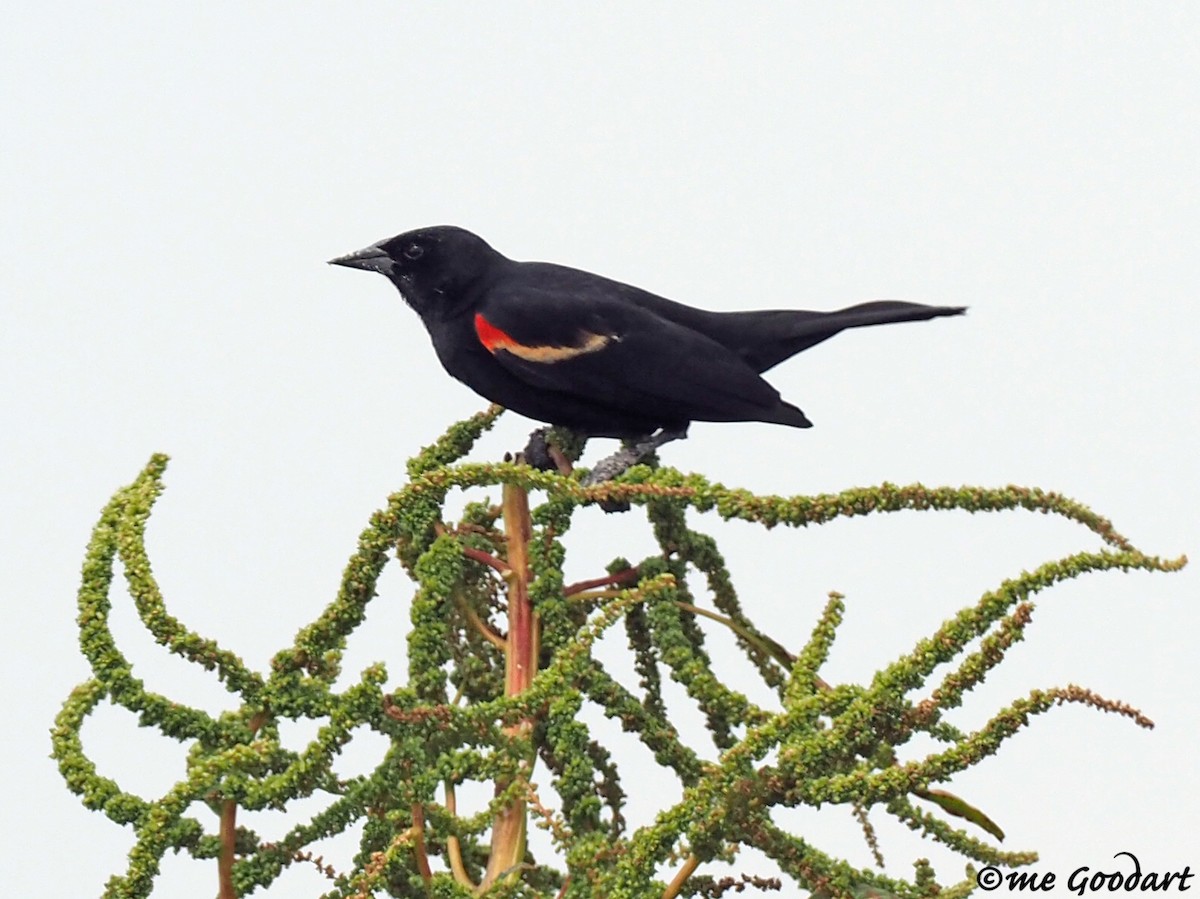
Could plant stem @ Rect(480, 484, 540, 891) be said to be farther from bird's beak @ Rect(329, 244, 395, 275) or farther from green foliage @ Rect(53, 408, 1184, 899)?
bird's beak @ Rect(329, 244, 395, 275)

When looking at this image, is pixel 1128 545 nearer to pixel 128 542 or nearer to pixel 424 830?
pixel 424 830

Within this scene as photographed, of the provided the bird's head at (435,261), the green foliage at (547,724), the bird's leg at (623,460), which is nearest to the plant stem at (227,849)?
the green foliage at (547,724)

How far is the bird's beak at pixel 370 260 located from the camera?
11.1ft

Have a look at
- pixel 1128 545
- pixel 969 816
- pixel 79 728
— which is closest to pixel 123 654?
pixel 79 728

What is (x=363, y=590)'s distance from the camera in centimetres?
266

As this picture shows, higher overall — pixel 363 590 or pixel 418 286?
pixel 418 286

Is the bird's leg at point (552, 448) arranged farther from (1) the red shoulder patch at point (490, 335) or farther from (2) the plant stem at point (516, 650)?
(2) the plant stem at point (516, 650)

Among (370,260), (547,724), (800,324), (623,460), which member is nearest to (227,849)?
(547,724)

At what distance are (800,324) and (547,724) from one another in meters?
1.06

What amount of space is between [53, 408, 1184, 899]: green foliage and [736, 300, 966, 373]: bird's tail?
675mm

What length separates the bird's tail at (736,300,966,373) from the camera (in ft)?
11.0

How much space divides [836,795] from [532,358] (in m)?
1.12

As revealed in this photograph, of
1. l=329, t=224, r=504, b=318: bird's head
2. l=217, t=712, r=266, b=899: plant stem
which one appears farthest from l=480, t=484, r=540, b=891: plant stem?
l=329, t=224, r=504, b=318: bird's head

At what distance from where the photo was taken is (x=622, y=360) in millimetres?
3229
